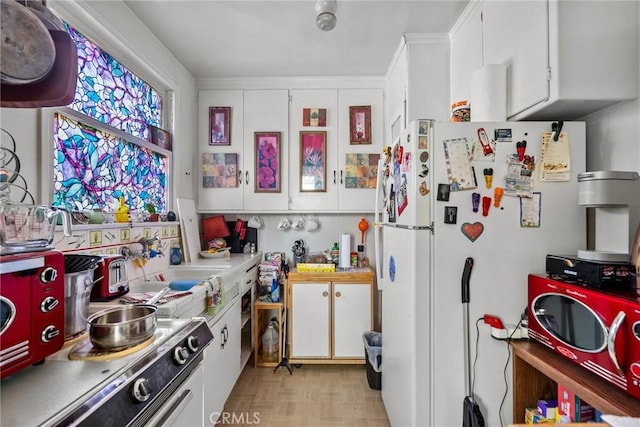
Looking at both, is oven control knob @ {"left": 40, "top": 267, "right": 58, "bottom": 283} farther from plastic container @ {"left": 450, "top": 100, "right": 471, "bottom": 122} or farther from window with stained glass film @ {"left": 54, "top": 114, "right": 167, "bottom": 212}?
plastic container @ {"left": 450, "top": 100, "right": 471, "bottom": 122}

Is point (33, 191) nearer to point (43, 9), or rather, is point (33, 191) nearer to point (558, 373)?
point (43, 9)

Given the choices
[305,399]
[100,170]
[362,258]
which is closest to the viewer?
[100,170]

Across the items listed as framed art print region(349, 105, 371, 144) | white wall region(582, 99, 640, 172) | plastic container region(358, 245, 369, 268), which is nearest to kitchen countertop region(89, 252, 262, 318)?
plastic container region(358, 245, 369, 268)

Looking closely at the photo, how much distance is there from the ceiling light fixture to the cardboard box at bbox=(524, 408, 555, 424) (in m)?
2.03

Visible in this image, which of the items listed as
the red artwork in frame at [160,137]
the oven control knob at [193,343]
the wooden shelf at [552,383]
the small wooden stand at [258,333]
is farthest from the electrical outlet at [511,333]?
the red artwork in frame at [160,137]

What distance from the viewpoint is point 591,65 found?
1.12m

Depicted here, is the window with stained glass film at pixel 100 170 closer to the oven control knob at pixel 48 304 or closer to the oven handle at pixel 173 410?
the oven control knob at pixel 48 304

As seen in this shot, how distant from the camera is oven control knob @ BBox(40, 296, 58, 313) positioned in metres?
0.73

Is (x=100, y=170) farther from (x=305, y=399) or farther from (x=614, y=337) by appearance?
(x=614, y=337)

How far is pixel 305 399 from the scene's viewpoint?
208 centimetres

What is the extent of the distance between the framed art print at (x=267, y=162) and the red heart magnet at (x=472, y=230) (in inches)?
68.6

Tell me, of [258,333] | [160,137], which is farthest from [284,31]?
[258,333]

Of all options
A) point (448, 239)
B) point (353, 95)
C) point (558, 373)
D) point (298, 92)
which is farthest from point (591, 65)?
point (298, 92)

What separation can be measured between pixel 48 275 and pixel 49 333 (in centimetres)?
15
